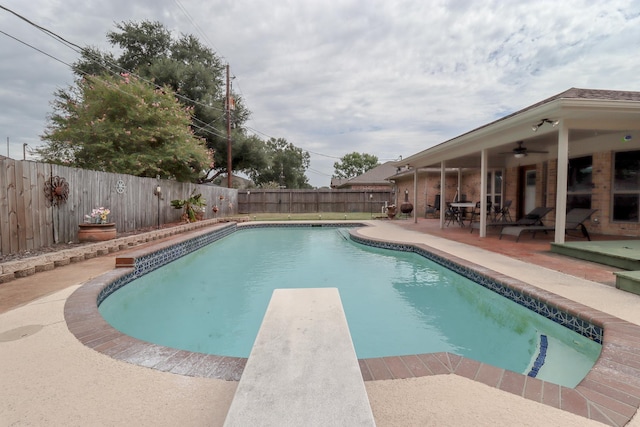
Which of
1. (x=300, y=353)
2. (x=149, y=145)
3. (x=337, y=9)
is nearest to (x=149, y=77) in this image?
(x=149, y=145)

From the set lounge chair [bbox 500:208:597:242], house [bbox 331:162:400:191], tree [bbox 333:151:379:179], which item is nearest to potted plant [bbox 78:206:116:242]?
lounge chair [bbox 500:208:597:242]

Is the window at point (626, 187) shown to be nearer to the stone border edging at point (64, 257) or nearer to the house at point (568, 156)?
the house at point (568, 156)

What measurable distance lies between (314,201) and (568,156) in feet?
44.7

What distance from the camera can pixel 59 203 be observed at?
20.3ft

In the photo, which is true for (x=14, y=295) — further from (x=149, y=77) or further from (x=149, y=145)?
(x=149, y=77)

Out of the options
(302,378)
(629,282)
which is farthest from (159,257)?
(629,282)

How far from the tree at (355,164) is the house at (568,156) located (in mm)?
46023

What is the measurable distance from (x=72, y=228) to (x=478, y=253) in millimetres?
8370

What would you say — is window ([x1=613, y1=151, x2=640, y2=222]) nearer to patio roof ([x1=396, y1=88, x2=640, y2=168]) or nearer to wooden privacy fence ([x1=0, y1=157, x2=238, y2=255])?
patio roof ([x1=396, y1=88, x2=640, y2=168])

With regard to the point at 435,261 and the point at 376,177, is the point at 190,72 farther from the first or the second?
the point at 435,261

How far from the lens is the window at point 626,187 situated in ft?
22.4

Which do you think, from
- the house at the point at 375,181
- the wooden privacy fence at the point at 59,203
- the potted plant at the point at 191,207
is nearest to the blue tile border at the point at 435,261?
the potted plant at the point at 191,207

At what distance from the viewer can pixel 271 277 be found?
5715mm

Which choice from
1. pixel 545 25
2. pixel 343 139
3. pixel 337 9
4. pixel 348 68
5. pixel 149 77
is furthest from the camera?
pixel 343 139
